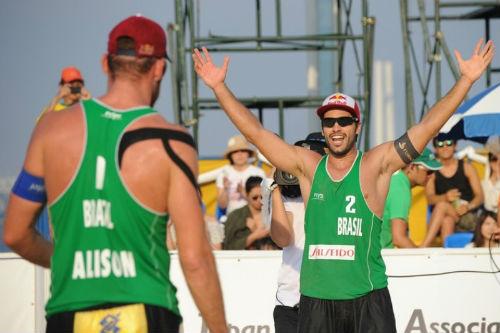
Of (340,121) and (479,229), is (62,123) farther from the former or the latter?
(479,229)

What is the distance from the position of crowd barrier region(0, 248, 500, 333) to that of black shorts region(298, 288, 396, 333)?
353 centimetres

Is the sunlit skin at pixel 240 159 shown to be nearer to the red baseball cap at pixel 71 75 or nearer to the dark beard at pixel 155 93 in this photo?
the red baseball cap at pixel 71 75

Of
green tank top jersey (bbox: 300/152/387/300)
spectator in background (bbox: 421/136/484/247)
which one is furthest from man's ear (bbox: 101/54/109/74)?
spectator in background (bbox: 421/136/484/247)

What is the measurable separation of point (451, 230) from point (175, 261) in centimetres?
322

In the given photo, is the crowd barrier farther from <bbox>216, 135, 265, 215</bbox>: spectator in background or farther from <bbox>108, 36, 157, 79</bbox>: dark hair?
<bbox>108, 36, 157, 79</bbox>: dark hair

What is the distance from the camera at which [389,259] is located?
1077 centimetres

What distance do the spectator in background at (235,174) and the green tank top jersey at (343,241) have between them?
224 inches

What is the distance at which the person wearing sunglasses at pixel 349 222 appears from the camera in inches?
278

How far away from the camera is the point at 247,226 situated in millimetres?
11789

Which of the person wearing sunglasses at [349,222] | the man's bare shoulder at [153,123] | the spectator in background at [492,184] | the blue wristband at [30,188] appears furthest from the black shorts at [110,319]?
the spectator in background at [492,184]

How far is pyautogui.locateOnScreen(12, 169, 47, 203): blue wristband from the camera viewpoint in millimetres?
4758

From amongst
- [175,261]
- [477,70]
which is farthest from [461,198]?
[477,70]

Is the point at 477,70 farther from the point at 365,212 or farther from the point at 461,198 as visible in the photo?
the point at 461,198

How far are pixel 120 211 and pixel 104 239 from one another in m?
0.12
